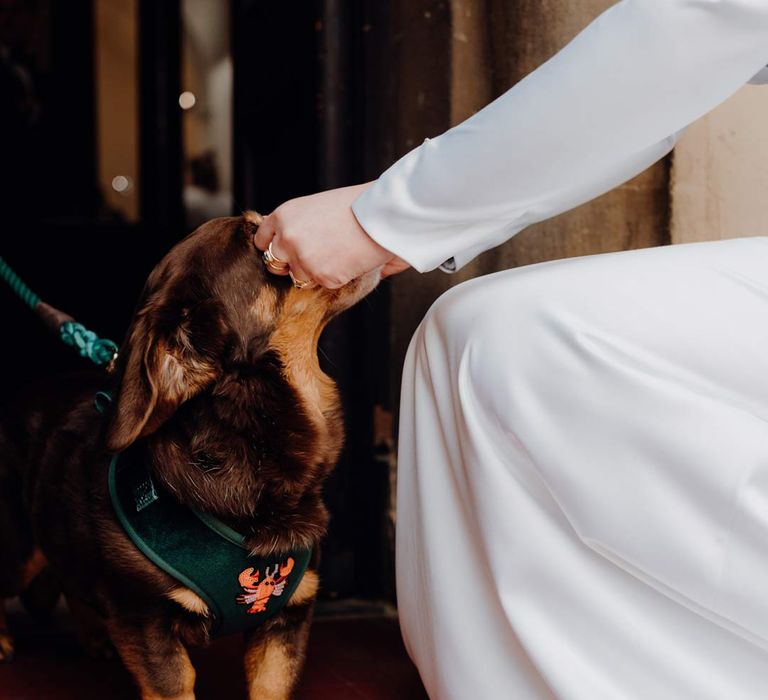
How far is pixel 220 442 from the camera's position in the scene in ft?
6.91

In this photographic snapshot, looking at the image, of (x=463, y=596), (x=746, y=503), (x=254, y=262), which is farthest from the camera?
(x=254, y=262)

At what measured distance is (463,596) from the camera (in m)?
1.84

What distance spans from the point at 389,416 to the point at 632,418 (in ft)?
6.12

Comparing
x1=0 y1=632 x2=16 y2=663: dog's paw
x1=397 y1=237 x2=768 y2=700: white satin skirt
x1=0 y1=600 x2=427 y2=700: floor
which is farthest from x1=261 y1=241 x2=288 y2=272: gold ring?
x1=0 y1=632 x2=16 y2=663: dog's paw

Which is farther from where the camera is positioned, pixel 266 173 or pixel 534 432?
pixel 266 173

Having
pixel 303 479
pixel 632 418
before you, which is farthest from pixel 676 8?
pixel 303 479

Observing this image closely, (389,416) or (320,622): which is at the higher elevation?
(389,416)

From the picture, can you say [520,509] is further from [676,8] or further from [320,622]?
Result: [320,622]

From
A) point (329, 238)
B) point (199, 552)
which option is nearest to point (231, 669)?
point (199, 552)

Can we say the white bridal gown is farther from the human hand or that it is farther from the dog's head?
the dog's head

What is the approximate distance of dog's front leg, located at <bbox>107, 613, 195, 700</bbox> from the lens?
2.10 m

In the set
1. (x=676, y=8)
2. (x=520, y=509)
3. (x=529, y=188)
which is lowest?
(x=520, y=509)

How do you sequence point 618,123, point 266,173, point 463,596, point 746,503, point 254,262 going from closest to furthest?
point 746,503, point 618,123, point 463,596, point 254,262, point 266,173

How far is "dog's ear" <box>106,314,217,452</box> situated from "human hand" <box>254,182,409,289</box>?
347mm
